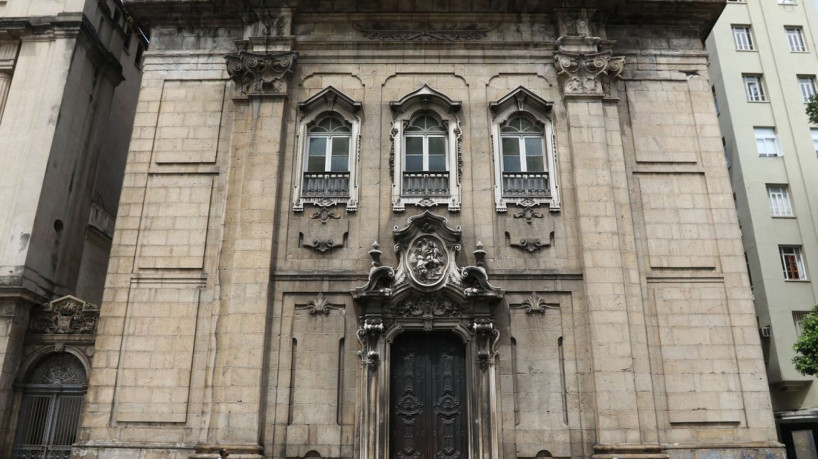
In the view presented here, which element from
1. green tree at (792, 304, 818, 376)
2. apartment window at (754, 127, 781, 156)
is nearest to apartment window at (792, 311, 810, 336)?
green tree at (792, 304, 818, 376)

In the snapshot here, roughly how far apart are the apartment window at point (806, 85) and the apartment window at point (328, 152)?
21.5m

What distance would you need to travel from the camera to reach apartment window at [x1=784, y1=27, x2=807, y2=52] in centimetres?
2717

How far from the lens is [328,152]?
14.5 m

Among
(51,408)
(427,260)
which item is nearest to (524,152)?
(427,260)

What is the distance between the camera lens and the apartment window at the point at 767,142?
2570 centimetres

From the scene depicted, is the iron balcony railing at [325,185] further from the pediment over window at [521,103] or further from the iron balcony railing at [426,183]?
Result: the pediment over window at [521,103]

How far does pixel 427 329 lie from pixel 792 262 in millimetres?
18276

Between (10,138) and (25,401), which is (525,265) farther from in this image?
(10,138)

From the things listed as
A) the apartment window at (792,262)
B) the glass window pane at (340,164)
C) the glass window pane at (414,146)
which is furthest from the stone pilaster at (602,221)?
the apartment window at (792,262)

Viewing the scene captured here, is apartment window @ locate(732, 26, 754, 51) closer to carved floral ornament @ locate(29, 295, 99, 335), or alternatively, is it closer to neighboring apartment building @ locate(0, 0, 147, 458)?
neighboring apartment building @ locate(0, 0, 147, 458)

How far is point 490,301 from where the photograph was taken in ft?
42.7

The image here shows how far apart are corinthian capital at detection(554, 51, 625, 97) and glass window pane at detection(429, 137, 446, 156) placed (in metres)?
3.04

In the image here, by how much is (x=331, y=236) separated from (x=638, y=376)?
691 centimetres

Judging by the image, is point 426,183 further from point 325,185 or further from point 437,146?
point 325,185
